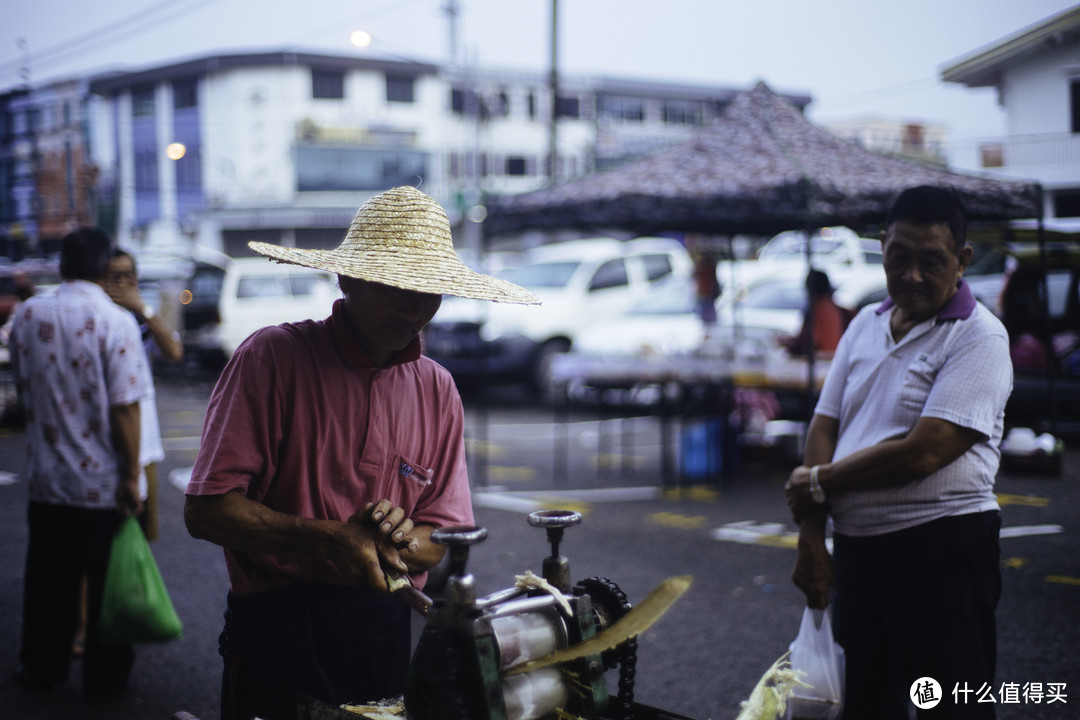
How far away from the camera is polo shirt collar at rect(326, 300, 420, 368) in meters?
2.10

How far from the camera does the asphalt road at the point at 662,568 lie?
3922 mm

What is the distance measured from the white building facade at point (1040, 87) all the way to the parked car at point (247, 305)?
10.9 m

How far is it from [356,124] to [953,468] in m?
38.1

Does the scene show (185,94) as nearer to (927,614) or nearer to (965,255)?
(965,255)

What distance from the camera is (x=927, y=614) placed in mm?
2451

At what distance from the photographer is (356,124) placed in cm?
3819

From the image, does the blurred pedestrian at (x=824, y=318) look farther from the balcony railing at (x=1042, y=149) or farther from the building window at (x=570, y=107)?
the building window at (x=570, y=107)

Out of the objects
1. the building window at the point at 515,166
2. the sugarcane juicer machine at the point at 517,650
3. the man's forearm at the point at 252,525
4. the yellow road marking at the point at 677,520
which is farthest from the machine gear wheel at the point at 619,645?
the building window at the point at 515,166

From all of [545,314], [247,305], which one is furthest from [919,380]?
[247,305]

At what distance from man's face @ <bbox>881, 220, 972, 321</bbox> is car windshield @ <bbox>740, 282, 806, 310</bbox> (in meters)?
9.36

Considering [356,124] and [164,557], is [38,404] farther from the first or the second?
[356,124]

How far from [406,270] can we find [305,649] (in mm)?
870

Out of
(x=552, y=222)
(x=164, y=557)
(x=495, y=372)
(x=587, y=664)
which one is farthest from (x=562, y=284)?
(x=587, y=664)

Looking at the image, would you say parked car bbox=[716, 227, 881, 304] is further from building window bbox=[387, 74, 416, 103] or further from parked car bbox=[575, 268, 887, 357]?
building window bbox=[387, 74, 416, 103]
